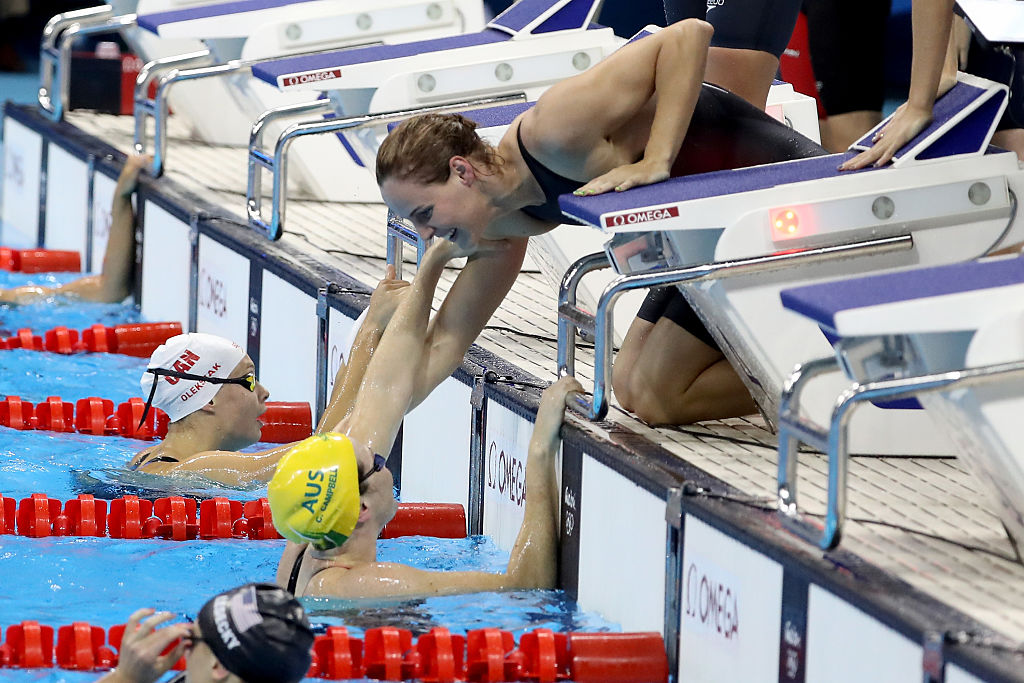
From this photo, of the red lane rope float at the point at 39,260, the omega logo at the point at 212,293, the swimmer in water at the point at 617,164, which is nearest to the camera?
the swimmer in water at the point at 617,164

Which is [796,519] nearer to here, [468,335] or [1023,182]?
[1023,182]

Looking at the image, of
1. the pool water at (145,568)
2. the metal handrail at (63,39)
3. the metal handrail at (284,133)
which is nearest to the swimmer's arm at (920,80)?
the pool water at (145,568)

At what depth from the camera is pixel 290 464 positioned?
3068 mm

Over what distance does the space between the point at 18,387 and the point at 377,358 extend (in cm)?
204

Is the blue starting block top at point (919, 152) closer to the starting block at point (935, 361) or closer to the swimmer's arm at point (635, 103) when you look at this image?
the swimmer's arm at point (635, 103)

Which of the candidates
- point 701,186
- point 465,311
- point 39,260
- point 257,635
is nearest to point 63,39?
point 39,260

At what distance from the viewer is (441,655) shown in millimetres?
2977

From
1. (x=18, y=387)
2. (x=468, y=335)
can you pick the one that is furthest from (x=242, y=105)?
(x=468, y=335)

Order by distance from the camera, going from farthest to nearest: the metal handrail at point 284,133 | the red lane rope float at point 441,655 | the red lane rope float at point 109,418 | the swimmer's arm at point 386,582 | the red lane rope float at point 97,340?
the red lane rope float at point 97,340, the metal handrail at point 284,133, the red lane rope float at point 109,418, the swimmer's arm at point 386,582, the red lane rope float at point 441,655

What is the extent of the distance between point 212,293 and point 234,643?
3779mm

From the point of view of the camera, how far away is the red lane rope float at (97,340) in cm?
562

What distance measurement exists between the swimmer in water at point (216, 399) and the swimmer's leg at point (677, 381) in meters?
0.69

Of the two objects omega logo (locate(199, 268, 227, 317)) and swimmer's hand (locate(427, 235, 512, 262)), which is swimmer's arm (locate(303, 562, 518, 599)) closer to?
swimmer's hand (locate(427, 235, 512, 262))

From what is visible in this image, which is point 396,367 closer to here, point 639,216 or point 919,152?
point 639,216
